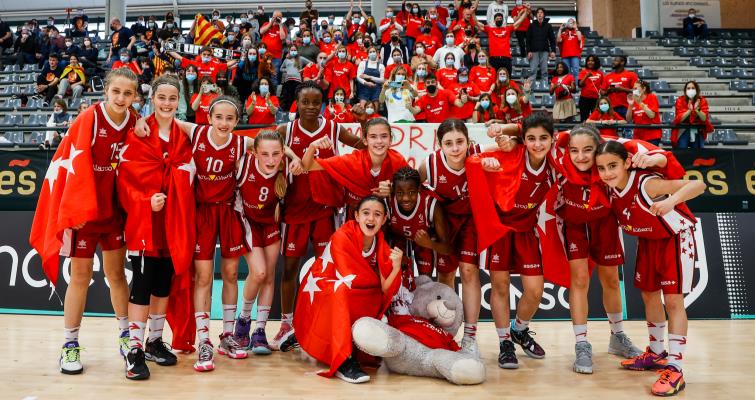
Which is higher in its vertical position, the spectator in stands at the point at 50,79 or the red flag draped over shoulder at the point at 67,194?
the spectator in stands at the point at 50,79

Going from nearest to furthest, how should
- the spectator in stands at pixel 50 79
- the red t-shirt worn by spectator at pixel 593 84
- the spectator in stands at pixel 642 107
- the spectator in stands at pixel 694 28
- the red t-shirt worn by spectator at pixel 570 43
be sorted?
the spectator in stands at pixel 642 107, the red t-shirt worn by spectator at pixel 593 84, the red t-shirt worn by spectator at pixel 570 43, the spectator in stands at pixel 50 79, the spectator in stands at pixel 694 28

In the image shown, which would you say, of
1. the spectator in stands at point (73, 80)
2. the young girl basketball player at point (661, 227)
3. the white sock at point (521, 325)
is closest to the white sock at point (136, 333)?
the white sock at point (521, 325)

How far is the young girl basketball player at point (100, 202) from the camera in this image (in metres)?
3.56

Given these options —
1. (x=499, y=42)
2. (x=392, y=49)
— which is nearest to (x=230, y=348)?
(x=392, y=49)

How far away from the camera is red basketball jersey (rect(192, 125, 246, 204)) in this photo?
12.7ft

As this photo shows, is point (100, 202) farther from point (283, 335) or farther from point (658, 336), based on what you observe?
point (658, 336)

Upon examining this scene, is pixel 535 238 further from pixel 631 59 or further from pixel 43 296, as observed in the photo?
pixel 631 59

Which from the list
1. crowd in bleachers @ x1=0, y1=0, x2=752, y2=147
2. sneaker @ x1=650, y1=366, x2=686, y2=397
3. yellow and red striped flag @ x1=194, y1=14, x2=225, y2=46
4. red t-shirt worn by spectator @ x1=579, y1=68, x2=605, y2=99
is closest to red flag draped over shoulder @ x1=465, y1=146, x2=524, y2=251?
sneaker @ x1=650, y1=366, x2=686, y2=397

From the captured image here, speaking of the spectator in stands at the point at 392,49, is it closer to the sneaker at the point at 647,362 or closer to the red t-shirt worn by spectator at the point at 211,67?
the red t-shirt worn by spectator at the point at 211,67

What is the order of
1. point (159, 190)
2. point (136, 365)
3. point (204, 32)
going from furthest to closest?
point (204, 32)
point (159, 190)
point (136, 365)

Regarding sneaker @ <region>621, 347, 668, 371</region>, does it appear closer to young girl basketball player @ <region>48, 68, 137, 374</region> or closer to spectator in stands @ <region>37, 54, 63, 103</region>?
young girl basketball player @ <region>48, 68, 137, 374</region>

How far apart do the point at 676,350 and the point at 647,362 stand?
1.38 feet

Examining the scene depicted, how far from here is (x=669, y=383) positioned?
10.6 ft

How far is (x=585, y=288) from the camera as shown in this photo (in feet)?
12.4
